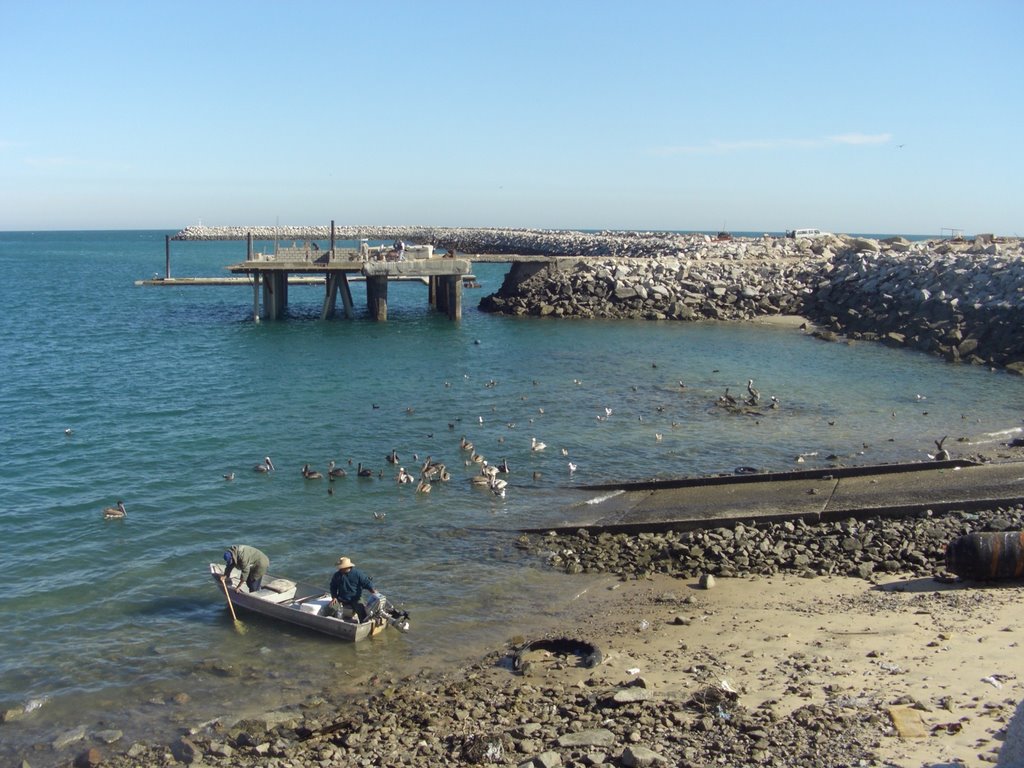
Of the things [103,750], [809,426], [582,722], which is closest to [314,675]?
[103,750]

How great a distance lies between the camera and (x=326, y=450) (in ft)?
78.7

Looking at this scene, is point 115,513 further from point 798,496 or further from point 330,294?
point 330,294

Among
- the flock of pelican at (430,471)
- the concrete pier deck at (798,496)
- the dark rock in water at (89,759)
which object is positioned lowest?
the dark rock in water at (89,759)

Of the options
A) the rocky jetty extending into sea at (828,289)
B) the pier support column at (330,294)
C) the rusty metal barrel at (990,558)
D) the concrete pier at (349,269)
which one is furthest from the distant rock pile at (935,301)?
the pier support column at (330,294)

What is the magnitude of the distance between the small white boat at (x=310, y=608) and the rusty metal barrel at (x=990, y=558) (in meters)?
8.27

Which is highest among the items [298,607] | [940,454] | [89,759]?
[940,454]

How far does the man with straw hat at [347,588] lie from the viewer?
13.9 metres

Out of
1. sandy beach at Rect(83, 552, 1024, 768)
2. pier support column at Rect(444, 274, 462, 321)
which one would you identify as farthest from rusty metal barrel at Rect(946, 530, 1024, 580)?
pier support column at Rect(444, 274, 462, 321)

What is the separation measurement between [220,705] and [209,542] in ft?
20.3

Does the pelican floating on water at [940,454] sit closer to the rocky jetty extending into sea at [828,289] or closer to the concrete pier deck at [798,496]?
the concrete pier deck at [798,496]

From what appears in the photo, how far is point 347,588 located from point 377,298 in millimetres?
37489

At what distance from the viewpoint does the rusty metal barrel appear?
558 inches

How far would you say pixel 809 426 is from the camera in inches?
1045

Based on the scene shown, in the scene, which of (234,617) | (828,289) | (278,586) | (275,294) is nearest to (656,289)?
(828,289)
